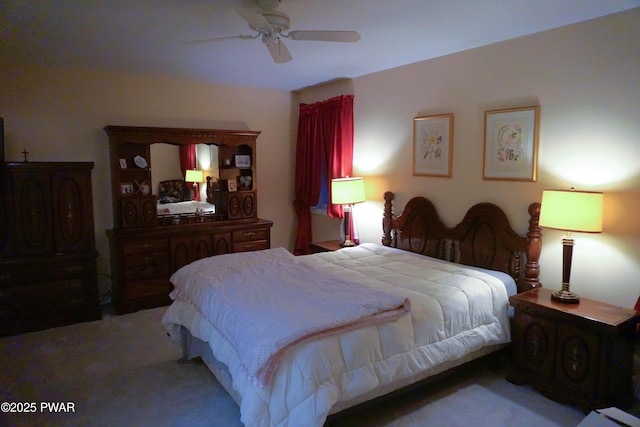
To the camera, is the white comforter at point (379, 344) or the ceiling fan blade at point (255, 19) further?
the ceiling fan blade at point (255, 19)

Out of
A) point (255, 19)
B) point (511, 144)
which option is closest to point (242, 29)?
point (255, 19)

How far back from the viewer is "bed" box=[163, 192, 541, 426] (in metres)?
1.90

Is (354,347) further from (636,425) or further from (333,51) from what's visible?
(333,51)

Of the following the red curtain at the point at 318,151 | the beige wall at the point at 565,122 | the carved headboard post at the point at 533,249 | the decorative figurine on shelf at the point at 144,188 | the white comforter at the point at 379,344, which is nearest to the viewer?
the white comforter at the point at 379,344

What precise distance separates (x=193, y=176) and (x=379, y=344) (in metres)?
3.44

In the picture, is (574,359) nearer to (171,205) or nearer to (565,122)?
(565,122)

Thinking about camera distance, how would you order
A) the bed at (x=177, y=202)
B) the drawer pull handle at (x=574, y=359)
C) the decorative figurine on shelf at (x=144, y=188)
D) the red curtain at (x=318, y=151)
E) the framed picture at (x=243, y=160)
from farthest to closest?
the framed picture at (x=243, y=160) < the red curtain at (x=318, y=151) < the bed at (x=177, y=202) < the decorative figurine on shelf at (x=144, y=188) < the drawer pull handle at (x=574, y=359)

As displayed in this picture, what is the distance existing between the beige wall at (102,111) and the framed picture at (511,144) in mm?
3020

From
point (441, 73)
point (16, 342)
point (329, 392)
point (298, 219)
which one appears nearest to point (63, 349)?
point (16, 342)

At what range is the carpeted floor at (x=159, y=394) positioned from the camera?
243 cm

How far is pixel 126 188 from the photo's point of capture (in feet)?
14.4

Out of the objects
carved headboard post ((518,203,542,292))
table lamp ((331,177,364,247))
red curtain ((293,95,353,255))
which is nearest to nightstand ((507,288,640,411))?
carved headboard post ((518,203,542,292))

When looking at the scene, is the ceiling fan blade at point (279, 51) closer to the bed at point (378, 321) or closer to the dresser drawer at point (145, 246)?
the bed at point (378, 321)

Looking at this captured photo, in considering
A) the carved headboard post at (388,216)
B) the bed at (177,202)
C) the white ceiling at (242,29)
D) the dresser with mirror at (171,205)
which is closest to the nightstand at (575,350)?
the carved headboard post at (388,216)
